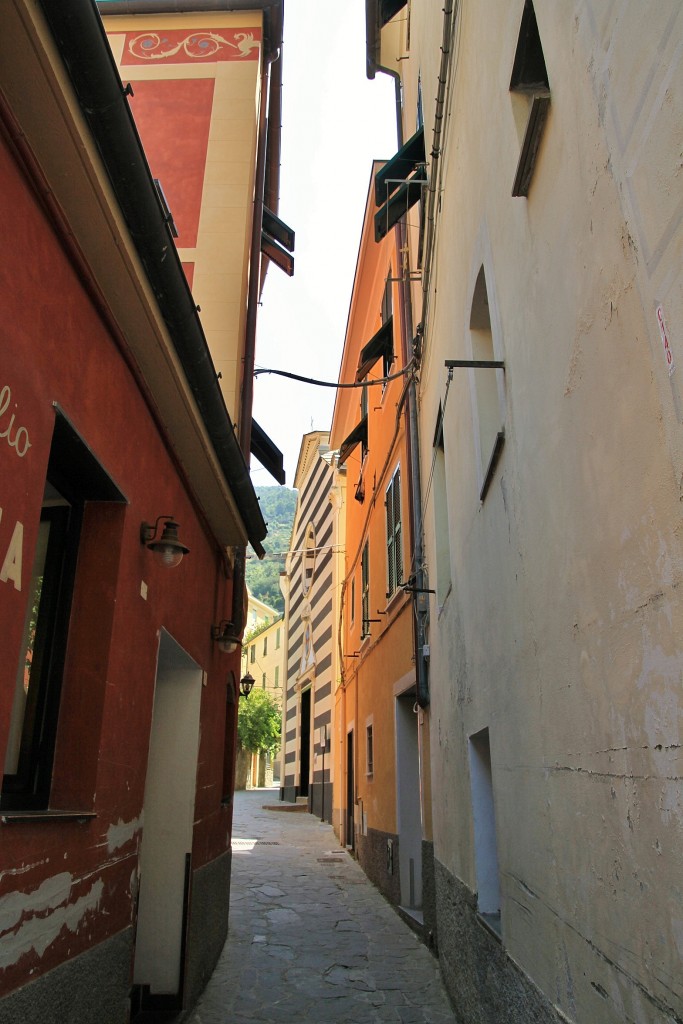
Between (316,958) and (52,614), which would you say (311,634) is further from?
(52,614)

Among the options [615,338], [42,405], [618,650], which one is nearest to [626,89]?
[615,338]

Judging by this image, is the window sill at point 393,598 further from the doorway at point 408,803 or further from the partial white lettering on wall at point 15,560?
the partial white lettering on wall at point 15,560

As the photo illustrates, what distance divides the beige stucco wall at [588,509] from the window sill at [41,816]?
1.99 m

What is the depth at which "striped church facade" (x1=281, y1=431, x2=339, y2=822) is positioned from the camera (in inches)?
853

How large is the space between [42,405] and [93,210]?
867mm

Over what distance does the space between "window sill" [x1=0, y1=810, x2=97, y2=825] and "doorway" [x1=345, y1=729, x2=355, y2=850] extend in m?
12.8

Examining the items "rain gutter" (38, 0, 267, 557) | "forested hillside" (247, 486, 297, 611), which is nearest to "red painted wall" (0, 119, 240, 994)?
"rain gutter" (38, 0, 267, 557)

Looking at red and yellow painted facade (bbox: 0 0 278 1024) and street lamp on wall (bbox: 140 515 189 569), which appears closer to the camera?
red and yellow painted facade (bbox: 0 0 278 1024)

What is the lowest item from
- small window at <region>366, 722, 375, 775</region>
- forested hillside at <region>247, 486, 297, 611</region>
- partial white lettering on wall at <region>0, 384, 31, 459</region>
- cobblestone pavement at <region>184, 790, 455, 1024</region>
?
cobblestone pavement at <region>184, 790, 455, 1024</region>

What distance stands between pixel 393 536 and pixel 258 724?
37265mm

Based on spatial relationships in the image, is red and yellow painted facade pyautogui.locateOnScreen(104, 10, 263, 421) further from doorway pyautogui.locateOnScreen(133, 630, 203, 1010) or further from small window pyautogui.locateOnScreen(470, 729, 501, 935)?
small window pyautogui.locateOnScreen(470, 729, 501, 935)

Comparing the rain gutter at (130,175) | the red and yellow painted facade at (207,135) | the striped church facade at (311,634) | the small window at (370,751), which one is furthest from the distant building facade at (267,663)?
the rain gutter at (130,175)

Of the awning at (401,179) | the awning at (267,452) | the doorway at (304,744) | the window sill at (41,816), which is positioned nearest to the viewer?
the window sill at (41,816)

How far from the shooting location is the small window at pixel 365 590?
13.4 meters
